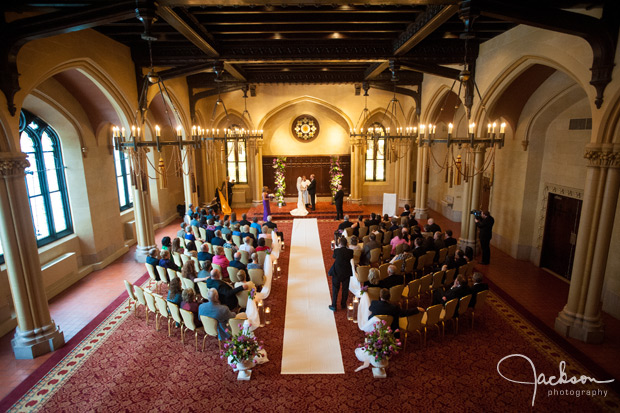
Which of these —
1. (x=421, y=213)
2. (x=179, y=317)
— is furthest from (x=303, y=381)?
(x=421, y=213)

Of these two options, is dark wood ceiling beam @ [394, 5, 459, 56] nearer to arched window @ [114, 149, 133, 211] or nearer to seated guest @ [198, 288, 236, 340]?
seated guest @ [198, 288, 236, 340]

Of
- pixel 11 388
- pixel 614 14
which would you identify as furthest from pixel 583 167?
pixel 11 388

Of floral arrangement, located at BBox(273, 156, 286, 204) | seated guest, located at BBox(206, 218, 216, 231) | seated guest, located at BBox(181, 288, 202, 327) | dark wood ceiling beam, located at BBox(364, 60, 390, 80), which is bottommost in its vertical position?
seated guest, located at BBox(181, 288, 202, 327)

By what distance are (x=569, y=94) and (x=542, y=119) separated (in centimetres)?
107

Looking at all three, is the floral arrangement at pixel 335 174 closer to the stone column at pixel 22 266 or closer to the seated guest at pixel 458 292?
the seated guest at pixel 458 292

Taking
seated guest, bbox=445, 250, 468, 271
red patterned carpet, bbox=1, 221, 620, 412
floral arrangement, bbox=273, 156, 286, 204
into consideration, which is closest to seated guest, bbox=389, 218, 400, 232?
seated guest, bbox=445, 250, 468, 271

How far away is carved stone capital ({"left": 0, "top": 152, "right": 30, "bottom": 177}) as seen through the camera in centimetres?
590

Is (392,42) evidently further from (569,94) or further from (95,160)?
(95,160)

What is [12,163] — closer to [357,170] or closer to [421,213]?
[421,213]

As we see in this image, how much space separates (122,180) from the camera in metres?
13.3

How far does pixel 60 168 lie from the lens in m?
10.2

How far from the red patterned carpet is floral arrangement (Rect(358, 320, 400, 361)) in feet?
1.54

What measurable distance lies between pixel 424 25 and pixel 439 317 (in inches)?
221

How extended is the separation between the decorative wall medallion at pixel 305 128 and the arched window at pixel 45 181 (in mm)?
11834
